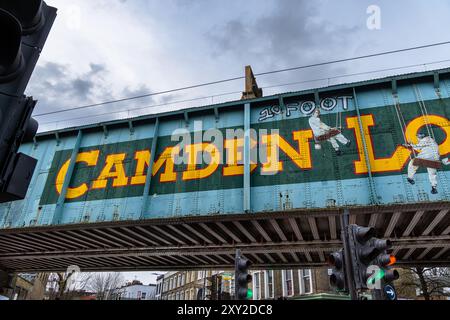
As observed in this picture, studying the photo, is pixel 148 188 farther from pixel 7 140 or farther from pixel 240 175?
pixel 7 140

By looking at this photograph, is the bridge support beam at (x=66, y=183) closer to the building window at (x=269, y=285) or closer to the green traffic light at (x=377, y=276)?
the green traffic light at (x=377, y=276)

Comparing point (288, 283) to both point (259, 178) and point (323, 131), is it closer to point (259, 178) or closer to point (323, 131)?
point (259, 178)

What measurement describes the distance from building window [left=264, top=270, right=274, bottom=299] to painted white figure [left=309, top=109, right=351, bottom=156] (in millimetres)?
19742

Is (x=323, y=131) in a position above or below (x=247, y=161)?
above

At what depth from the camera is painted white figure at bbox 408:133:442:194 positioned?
12953 millimetres

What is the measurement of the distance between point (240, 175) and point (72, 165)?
9883 mm

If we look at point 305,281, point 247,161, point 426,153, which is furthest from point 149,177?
point 305,281

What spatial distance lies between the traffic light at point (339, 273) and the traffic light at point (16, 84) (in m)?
6.49

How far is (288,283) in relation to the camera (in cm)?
2900

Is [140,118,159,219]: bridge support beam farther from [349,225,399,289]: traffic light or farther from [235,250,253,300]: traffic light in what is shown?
[349,225,399,289]: traffic light

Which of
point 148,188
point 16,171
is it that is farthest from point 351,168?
point 16,171

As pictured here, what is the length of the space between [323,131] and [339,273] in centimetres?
930

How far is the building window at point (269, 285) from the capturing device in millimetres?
30391

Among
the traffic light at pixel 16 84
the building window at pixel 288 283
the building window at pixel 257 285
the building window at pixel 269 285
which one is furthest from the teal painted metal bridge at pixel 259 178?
the building window at pixel 257 285
